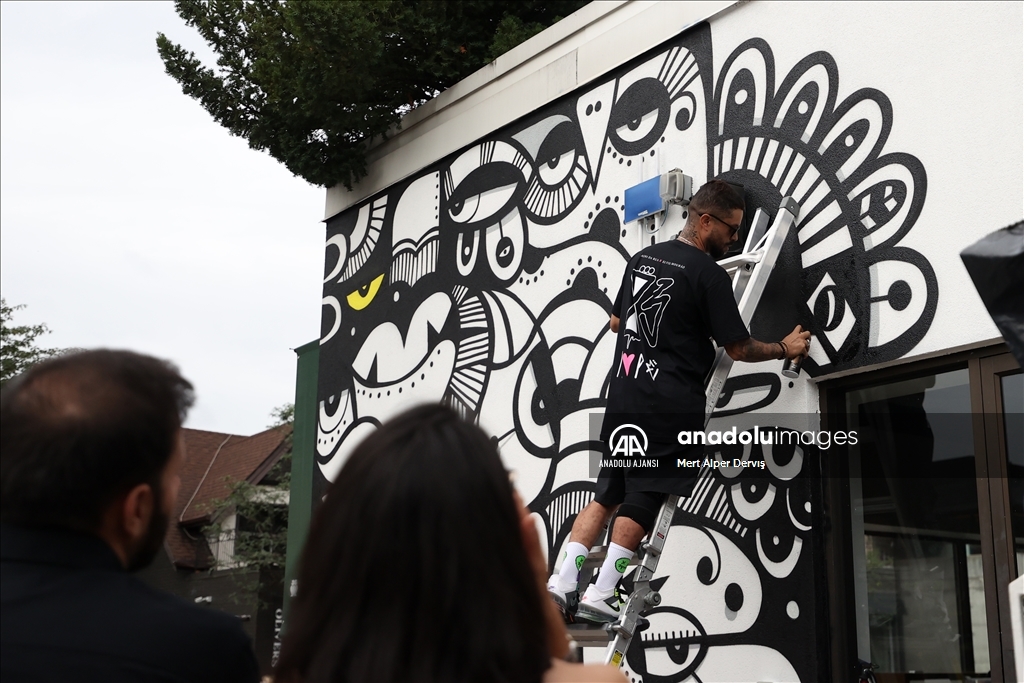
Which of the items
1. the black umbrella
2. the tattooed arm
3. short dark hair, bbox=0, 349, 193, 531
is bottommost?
short dark hair, bbox=0, 349, 193, 531

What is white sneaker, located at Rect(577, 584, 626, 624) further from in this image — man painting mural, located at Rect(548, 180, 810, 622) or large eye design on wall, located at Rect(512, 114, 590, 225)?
large eye design on wall, located at Rect(512, 114, 590, 225)

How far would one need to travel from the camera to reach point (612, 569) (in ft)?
12.0

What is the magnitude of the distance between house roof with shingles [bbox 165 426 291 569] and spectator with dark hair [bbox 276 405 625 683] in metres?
26.4

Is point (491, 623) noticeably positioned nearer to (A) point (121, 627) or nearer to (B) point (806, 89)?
(A) point (121, 627)

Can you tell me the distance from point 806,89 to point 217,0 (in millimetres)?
4708

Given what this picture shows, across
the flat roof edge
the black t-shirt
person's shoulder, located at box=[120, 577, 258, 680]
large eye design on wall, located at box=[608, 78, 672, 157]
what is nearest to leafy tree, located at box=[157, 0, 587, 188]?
the flat roof edge

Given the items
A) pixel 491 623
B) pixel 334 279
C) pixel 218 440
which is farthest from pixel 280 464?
pixel 491 623

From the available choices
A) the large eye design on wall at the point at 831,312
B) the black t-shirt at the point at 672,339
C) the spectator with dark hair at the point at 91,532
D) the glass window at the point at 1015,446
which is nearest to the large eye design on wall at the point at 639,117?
the black t-shirt at the point at 672,339

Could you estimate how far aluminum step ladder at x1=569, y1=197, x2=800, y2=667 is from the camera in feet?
12.0

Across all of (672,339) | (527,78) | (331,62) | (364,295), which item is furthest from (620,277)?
(331,62)

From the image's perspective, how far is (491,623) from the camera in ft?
3.69

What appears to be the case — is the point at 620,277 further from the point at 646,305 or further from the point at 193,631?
the point at 193,631

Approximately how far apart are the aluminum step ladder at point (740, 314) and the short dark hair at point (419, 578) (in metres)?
2.61

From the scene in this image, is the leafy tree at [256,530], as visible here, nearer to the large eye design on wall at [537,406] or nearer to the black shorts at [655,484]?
the large eye design on wall at [537,406]
